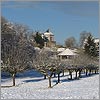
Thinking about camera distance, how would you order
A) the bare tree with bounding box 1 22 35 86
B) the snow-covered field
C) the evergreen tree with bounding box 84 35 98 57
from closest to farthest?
1. the snow-covered field
2. the bare tree with bounding box 1 22 35 86
3. the evergreen tree with bounding box 84 35 98 57

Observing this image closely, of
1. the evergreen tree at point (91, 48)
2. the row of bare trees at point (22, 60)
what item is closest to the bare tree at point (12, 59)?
the row of bare trees at point (22, 60)

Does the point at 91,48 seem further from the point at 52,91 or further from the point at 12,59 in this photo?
the point at 52,91

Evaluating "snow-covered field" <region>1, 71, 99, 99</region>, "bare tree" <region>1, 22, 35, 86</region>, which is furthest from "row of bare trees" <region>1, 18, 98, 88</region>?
"snow-covered field" <region>1, 71, 99, 99</region>

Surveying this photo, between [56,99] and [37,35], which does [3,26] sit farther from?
[37,35]

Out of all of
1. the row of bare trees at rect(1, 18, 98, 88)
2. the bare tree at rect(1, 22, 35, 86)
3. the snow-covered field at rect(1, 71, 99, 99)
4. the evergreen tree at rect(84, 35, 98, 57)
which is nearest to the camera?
the snow-covered field at rect(1, 71, 99, 99)

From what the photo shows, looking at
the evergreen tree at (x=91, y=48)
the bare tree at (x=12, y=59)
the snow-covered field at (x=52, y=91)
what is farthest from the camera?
the evergreen tree at (x=91, y=48)

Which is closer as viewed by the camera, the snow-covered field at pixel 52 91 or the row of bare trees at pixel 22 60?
the snow-covered field at pixel 52 91

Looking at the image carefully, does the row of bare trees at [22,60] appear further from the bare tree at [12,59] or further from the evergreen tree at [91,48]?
the evergreen tree at [91,48]

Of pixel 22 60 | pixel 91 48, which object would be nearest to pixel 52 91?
pixel 22 60

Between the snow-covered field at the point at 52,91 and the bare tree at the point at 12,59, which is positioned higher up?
the bare tree at the point at 12,59

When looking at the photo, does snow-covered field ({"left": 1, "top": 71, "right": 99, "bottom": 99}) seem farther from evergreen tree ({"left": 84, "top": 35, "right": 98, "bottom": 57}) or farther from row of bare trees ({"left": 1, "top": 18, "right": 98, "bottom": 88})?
evergreen tree ({"left": 84, "top": 35, "right": 98, "bottom": 57})

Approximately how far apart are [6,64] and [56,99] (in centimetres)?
Result: 2054

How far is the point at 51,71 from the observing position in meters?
33.1

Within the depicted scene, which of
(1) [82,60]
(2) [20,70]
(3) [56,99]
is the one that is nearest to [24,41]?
(1) [82,60]
